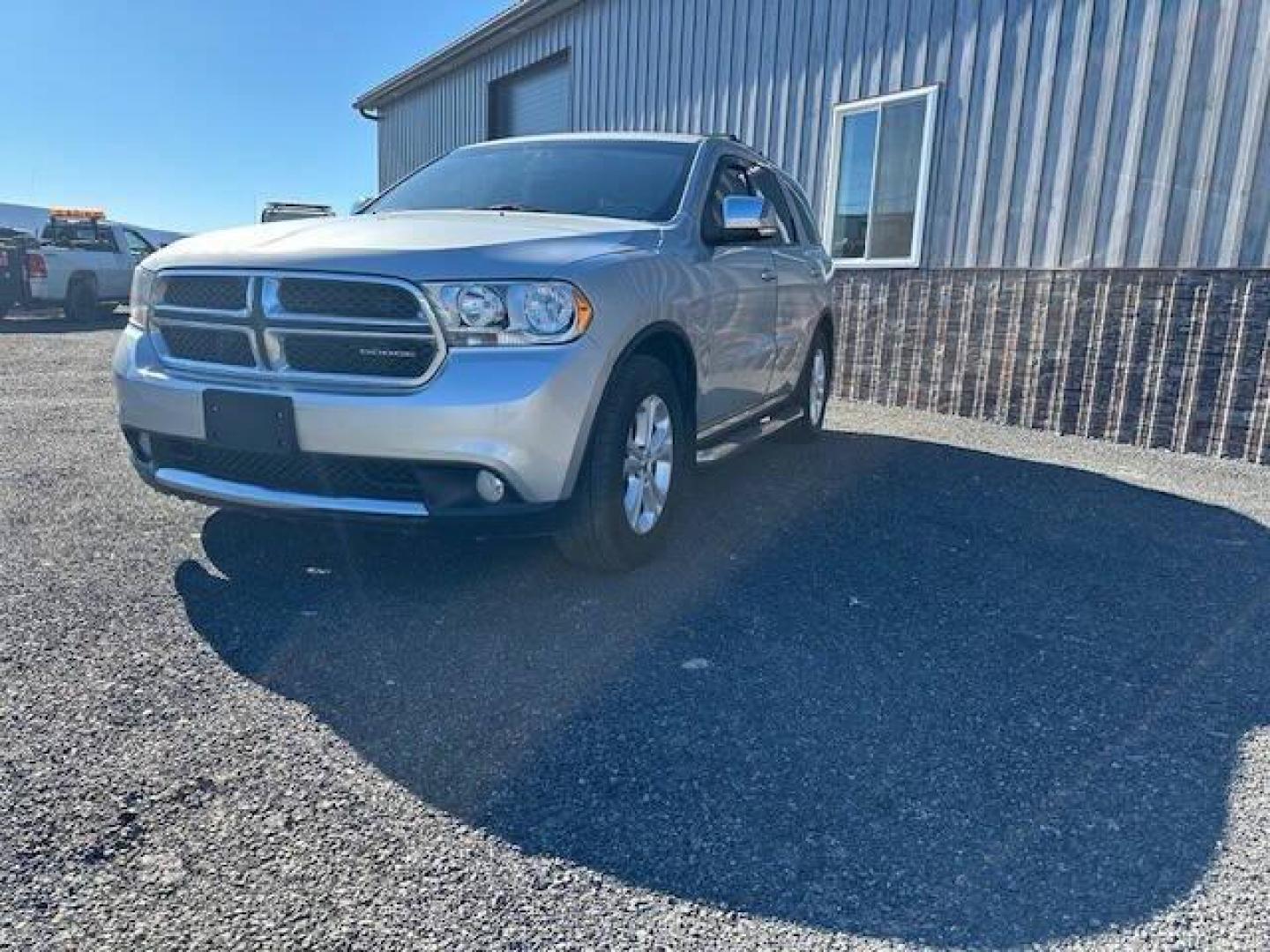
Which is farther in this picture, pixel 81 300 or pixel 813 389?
pixel 81 300

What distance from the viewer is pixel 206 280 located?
321 centimetres

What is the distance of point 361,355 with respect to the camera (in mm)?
2947

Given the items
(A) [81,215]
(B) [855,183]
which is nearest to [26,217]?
(A) [81,215]

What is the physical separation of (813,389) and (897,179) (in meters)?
3.23

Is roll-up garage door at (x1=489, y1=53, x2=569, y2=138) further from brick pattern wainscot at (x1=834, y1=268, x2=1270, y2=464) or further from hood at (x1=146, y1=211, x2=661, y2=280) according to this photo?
hood at (x1=146, y1=211, x2=661, y2=280)

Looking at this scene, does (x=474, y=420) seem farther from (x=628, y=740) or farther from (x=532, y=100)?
(x=532, y=100)

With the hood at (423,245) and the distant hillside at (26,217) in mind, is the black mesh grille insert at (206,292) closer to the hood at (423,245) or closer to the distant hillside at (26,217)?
the hood at (423,245)

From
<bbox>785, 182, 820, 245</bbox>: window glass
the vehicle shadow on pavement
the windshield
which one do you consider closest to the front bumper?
the vehicle shadow on pavement

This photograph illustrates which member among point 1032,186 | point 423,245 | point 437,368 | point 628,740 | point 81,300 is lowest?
point 628,740

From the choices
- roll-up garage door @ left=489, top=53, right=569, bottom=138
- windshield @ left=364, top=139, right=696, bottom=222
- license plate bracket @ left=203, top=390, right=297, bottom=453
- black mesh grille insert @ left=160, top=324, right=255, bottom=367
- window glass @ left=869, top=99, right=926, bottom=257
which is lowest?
license plate bracket @ left=203, top=390, right=297, bottom=453

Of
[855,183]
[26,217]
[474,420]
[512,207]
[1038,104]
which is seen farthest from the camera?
[26,217]

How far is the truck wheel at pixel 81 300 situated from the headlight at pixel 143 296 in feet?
47.2

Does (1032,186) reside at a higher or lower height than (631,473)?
higher

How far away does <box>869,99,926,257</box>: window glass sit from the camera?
813 cm
